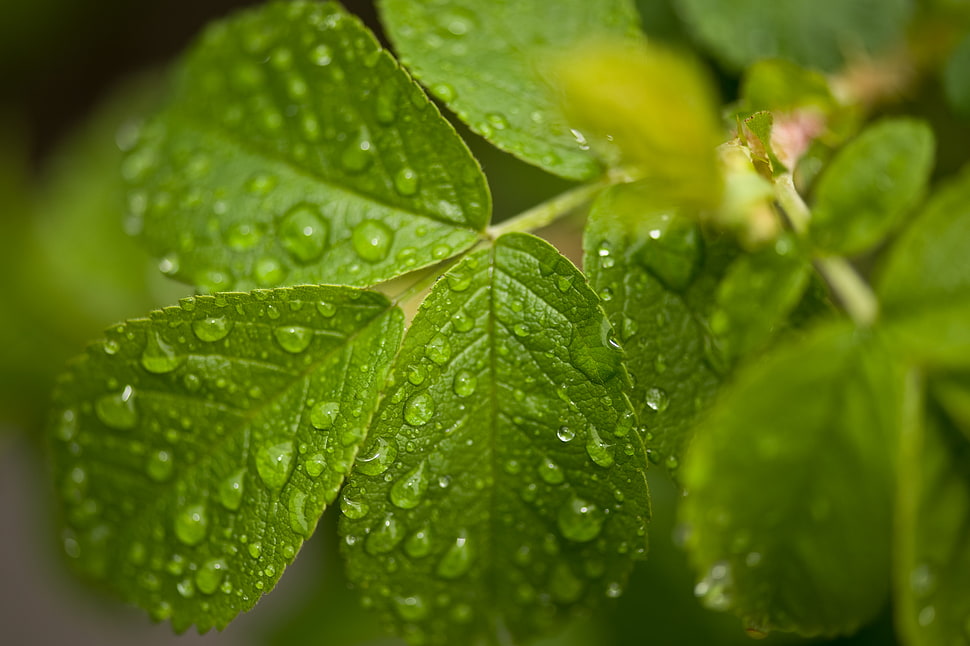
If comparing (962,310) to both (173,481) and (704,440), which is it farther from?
(173,481)

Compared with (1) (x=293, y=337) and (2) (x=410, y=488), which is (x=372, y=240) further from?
(2) (x=410, y=488)

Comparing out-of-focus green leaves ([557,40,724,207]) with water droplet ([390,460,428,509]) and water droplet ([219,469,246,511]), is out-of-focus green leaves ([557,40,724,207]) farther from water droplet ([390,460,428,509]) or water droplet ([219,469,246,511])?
water droplet ([219,469,246,511])

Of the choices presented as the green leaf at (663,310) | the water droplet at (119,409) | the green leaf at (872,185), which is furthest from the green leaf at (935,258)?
the water droplet at (119,409)

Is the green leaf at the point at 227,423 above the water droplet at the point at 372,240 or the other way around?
the other way around

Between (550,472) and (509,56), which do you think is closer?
(550,472)

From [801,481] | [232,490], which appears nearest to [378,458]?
[232,490]

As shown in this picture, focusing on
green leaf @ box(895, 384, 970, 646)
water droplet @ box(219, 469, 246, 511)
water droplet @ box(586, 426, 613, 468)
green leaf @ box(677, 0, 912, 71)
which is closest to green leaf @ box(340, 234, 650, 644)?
water droplet @ box(586, 426, 613, 468)

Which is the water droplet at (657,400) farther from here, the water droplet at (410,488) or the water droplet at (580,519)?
the water droplet at (410,488)

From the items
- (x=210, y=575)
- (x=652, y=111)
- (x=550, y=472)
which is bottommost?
(x=210, y=575)
